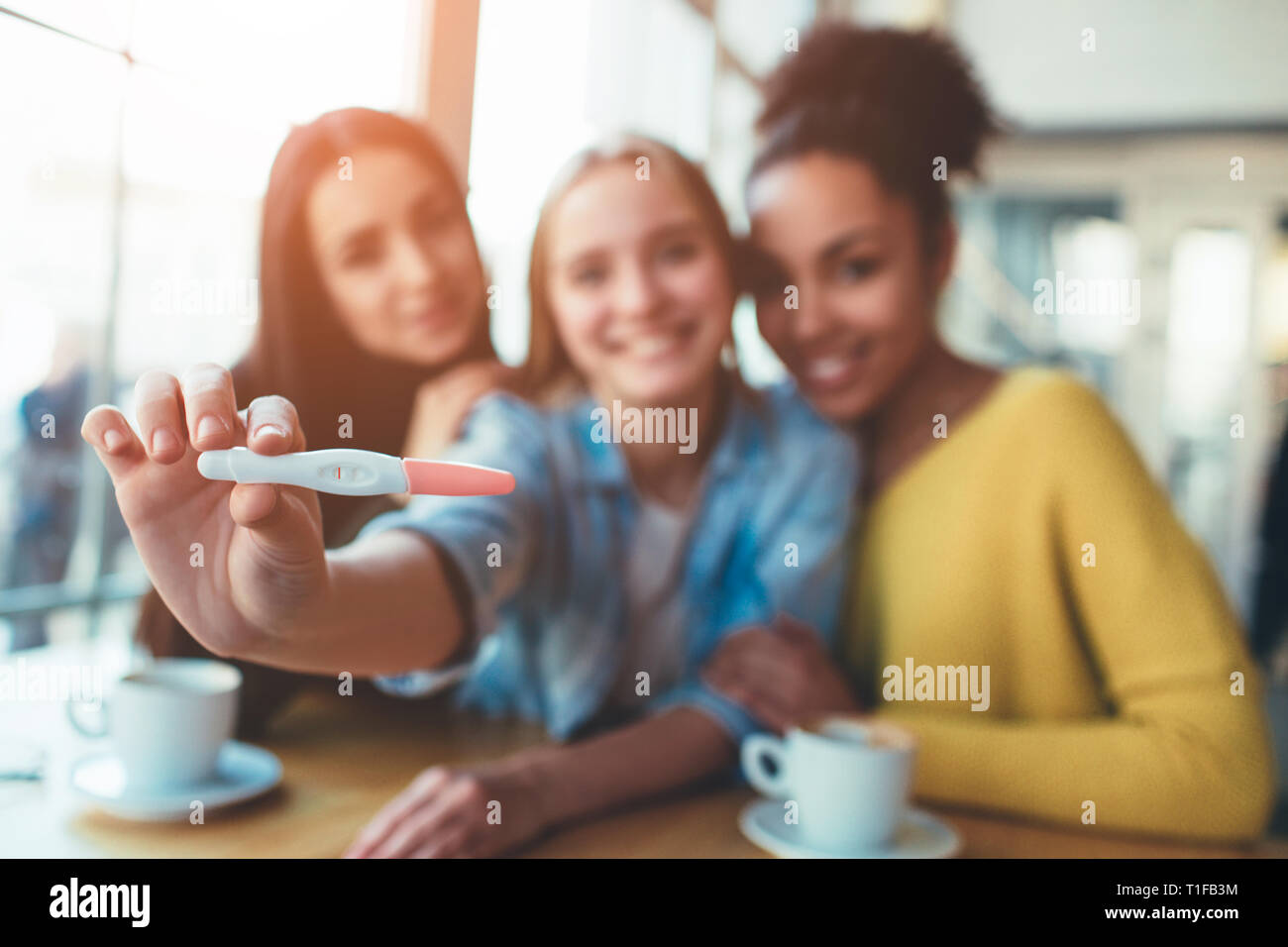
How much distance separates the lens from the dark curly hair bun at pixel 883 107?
0.64m

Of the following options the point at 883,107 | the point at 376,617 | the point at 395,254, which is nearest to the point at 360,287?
the point at 395,254

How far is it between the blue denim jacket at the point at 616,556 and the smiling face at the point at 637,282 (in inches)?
1.7

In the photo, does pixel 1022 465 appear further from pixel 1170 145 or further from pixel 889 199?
pixel 1170 145

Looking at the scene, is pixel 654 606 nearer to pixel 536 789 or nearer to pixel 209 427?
pixel 536 789

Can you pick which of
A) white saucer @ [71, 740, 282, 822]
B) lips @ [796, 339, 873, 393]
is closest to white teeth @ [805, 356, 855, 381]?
lips @ [796, 339, 873, 393]

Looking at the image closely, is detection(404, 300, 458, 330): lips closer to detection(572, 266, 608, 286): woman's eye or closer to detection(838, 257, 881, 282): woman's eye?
detection(572, 266, 608, 286): woman's eye

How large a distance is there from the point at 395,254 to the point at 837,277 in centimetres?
27

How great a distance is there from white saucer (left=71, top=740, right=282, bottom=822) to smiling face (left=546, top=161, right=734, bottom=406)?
0.30m

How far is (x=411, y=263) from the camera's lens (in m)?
0.56

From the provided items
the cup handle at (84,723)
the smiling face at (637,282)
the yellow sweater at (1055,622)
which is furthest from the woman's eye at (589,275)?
the cup handle at (84,723)

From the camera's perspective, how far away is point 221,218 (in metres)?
0.53

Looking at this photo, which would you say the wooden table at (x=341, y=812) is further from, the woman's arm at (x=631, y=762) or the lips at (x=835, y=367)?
the lips at (x=835, y=367)

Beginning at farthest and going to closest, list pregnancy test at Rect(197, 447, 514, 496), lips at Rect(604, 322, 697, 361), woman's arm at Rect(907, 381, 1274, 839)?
lips at Rect(604, 322, 697, 361) < woman's arm at Rect(907, 381, 1274, 839) < pregnancy test at Rect(197, 447, 514, 496)

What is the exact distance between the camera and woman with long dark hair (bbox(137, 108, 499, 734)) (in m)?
0.52
